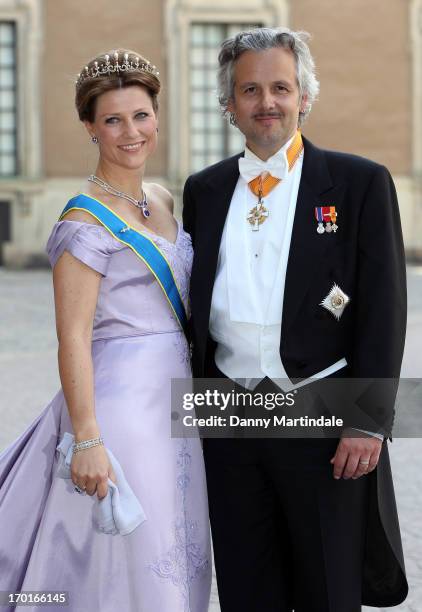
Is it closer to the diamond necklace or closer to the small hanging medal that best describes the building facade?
the diamond necklace

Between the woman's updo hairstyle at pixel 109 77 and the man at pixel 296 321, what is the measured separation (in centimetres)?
23

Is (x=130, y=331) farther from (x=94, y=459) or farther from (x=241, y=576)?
(x=241, y=576)

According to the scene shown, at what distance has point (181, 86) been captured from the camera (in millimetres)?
14969

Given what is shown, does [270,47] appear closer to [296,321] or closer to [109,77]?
[109,77]

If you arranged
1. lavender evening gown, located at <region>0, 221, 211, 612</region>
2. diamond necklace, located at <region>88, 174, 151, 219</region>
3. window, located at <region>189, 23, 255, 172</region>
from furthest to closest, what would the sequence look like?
1. window, located at <region>189, 23, 255, 172</region>
2. diamond necklace, located at <region>88, 174, 151, 219</region>
3. lavender evening gown, located at <region>0, 221, 211, 612</region>

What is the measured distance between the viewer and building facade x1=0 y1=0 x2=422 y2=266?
48.3 ft

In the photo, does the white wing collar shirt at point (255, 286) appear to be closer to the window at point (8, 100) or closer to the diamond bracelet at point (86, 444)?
the diamond bracelet at point (86, 444)

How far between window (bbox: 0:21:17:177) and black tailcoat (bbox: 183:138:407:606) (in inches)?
513

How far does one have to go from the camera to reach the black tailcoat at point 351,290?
2.46 m

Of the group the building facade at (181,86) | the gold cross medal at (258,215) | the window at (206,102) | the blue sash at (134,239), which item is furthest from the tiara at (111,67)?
the window at (206,102)

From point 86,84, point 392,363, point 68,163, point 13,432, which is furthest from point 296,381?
point 68,163

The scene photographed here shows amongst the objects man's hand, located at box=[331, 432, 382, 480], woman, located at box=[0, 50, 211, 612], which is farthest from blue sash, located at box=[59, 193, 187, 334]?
man's hand, located at box=[331, 432, 382, 480]

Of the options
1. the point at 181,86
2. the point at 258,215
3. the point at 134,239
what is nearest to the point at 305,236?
the point at 258,215

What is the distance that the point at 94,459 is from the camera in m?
2.42
